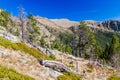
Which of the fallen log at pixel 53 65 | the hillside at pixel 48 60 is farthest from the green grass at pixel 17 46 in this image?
the fallen log at pixel 53 65

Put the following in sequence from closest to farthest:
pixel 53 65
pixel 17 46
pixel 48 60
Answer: pixel 53 65
pixel 48 60
pixel 17 46

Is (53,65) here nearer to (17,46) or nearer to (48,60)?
(48,60)

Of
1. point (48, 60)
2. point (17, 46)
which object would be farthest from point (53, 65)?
point (17, 46)

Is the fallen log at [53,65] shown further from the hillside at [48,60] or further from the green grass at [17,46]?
the green grass at [17,46]

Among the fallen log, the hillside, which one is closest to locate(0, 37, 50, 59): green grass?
the hillside

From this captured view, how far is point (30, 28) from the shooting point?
103562mm

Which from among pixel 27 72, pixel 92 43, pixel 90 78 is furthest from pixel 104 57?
pixel 27 72

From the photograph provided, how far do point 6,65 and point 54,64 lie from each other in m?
8.42

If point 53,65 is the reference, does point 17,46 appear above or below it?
above

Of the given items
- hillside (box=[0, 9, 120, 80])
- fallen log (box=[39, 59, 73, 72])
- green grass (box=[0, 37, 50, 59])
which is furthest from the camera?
green grass (box=[0, 37, 50, 59])

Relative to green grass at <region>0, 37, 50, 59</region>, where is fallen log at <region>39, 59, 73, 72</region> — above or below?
below

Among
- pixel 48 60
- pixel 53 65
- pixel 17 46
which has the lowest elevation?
pixel 53 65

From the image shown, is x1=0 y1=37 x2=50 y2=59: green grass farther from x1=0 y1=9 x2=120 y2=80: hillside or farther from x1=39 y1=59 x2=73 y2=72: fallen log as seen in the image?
x1=39 y1=59 x2=73 y2=72: fallen log

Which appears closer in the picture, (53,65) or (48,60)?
(53,65)
